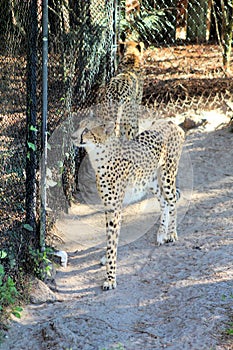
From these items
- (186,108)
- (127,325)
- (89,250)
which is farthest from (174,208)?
(186,108)

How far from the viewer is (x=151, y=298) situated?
4406mm

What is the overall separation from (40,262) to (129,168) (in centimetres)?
99

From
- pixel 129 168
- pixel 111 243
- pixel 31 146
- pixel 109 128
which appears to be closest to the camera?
pixel 31 146

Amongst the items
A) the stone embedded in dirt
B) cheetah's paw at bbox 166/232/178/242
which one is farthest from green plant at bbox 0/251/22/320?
cheetah's paw at bbox 166/232/178/242

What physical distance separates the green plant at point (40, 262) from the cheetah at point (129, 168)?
441 mm

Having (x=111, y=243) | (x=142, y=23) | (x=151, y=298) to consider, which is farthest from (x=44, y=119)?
(x=142, y=23)

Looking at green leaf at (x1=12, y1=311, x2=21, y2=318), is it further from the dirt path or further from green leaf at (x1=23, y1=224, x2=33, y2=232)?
green leaf at (x1=23, y1=224, x2=33, y2=232)

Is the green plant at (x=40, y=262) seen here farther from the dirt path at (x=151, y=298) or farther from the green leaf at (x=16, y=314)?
the green leaf at (x=16, y=314)

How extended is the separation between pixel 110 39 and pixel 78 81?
82 cm

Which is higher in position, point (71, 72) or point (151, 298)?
point (71, 72)

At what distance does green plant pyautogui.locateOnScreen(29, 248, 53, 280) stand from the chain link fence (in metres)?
0.15

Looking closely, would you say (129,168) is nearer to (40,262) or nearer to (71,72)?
(40,262)

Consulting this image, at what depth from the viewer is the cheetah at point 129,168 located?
455cm

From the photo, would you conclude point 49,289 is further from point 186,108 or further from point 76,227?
point 186,108
